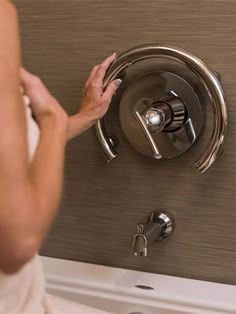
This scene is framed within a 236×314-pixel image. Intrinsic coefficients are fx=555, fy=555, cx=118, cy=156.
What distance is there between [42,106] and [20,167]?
0.70ft

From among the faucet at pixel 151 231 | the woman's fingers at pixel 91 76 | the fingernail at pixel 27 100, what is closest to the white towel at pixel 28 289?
the fingernail at pixel 27 100

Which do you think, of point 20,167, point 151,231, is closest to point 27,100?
point 20,167

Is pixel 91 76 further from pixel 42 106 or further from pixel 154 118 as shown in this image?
pixel 42 106

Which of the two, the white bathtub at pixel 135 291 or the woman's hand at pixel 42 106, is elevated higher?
the woman's hand at pixel 42 106

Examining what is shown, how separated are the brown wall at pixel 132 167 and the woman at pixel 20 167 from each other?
37 centimetres

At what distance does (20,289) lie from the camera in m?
0.85

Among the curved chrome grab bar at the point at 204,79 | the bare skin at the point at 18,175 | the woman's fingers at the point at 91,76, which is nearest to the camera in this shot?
the bare skin at the point at 18,175

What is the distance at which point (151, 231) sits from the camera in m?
1.13

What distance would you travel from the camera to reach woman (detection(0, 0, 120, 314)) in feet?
2.03

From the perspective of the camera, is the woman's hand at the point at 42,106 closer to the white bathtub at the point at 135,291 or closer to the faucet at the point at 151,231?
the faucet at the point at 151,231

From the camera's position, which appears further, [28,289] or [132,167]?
[132,167]

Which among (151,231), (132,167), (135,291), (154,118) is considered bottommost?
(135,291)

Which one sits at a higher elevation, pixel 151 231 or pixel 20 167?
pixel 20 167

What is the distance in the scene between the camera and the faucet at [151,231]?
3.60 ft
